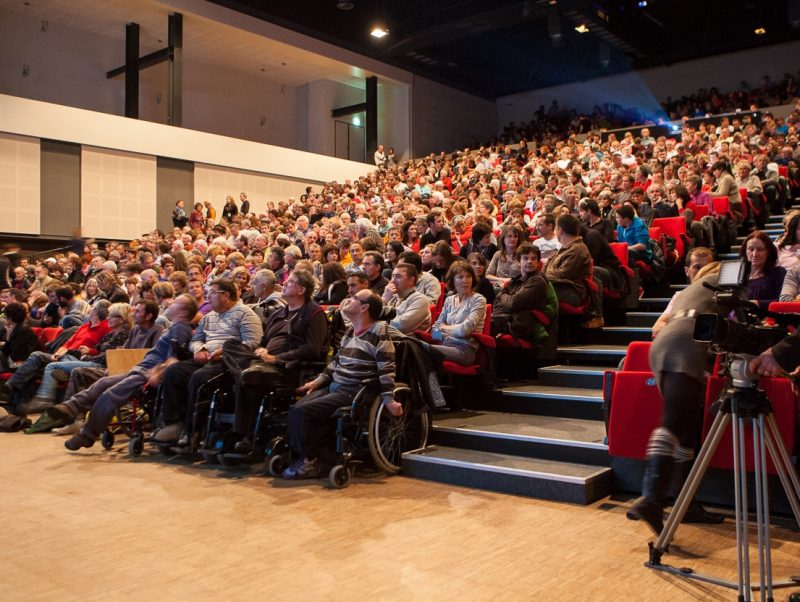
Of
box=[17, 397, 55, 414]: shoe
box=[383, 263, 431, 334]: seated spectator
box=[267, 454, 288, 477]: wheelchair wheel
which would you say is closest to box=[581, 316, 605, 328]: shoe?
box=[383, 263, 431, 334]: seated spectator

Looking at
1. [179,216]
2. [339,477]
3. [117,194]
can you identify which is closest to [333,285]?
[339,477]

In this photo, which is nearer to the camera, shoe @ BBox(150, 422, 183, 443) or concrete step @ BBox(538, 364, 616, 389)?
shoe @ BBox(150, 422, 183, 443)

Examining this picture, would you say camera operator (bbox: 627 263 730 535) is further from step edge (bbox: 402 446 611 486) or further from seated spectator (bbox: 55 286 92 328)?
seated spectator (bbox: 55 286 92 328)

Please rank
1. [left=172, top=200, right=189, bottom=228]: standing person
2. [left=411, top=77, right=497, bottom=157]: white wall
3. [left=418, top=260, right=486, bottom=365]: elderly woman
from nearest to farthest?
[left=418, top=260, right=486, bottom=365]: elderly woman → [left=172, top=200, right=189, bottom=228]: standing person → [left=411, top=77, right=497, bottom=157]: white wall

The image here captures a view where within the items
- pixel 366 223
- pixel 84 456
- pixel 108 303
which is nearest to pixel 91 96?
pixel 366 223

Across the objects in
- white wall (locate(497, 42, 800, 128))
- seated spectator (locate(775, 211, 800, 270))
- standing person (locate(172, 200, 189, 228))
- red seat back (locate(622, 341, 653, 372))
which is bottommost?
red seat back (locate(622, 341, 653, 372))

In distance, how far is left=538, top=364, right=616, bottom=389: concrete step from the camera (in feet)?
14.9

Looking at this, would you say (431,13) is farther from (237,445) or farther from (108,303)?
(237,445)

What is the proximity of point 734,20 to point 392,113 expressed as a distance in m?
9.07

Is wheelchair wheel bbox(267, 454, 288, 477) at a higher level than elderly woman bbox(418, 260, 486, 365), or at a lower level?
lower

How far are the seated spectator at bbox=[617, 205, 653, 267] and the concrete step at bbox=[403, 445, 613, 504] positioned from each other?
2653 mm

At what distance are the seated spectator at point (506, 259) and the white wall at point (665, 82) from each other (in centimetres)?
1531

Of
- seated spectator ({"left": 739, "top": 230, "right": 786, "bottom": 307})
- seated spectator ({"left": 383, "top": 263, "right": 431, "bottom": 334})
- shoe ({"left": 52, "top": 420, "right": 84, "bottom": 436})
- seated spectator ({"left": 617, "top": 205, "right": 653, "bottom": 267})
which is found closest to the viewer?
seated spectator ({"left": 739, "top": 230, "right": 786, "bottom": 307})

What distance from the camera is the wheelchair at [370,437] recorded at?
12.3 ft
